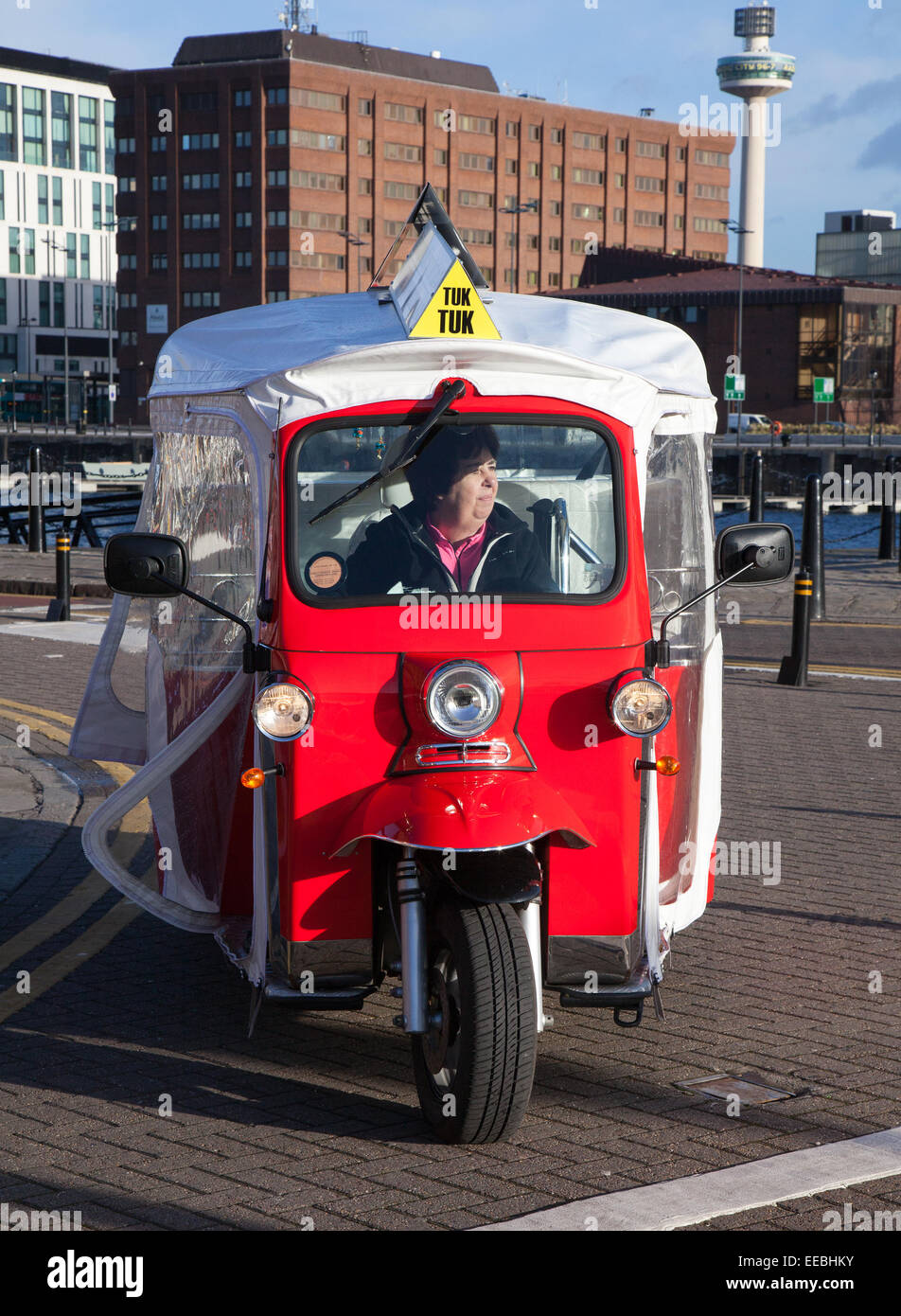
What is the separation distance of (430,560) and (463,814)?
95 cm

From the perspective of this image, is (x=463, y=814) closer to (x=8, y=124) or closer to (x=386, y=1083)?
(x=386, y=1083)

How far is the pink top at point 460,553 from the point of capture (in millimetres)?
5293

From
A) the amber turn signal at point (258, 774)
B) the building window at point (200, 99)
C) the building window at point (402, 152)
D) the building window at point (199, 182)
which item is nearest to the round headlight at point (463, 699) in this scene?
the amber turn signal at point (258, 774)

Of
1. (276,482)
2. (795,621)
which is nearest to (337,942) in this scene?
(276,482)

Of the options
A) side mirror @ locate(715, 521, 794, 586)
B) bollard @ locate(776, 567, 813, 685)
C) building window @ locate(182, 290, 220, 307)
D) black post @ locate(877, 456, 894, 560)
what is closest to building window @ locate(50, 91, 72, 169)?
building window @ locate(182, 290, 220, 307)

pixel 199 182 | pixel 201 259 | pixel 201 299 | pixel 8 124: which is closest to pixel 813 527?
pixel 201 299

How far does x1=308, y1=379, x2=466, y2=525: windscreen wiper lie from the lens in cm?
513

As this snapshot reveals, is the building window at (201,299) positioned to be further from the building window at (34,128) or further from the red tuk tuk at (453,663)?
the red tuk tuk at (453,663)

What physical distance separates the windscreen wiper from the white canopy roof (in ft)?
0.54

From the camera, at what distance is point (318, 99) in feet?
395

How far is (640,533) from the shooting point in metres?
5.34

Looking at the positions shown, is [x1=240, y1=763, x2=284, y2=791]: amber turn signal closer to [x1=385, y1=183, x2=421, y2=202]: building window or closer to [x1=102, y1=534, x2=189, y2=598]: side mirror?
[x1=102, y1=534, x2=189, y2=598]: side mirror

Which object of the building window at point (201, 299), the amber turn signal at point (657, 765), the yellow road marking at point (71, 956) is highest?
the building window at point (201, 299)

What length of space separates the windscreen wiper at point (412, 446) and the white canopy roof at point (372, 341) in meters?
0.16
